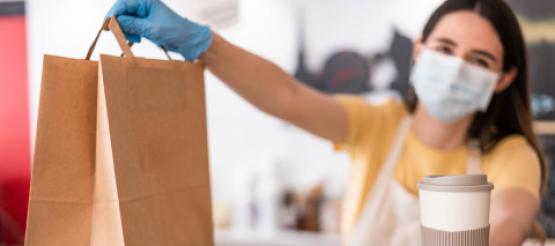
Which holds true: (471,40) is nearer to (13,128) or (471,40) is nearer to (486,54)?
(486,54)

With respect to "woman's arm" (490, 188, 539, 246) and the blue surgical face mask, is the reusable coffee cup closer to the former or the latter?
"woman's arm" (490, 188, 539, 246)

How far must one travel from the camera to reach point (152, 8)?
0.95 meters

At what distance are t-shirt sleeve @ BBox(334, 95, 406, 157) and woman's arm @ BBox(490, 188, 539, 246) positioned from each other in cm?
40

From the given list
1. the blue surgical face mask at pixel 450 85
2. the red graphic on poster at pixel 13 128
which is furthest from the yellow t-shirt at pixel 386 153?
the red graphic on poster at pixel 13 128

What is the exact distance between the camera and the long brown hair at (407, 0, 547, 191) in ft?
4.24

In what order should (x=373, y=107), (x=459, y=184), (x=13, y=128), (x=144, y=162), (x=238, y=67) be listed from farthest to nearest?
(x=13, y=128), (x=373, y=107), (x=238, y=67), (x=144, y=162), (x=459, y=184)

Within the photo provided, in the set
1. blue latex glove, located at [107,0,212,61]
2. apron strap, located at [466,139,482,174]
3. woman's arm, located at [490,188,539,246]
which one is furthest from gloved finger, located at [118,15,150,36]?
apron strap, located at [466,139,482,174]

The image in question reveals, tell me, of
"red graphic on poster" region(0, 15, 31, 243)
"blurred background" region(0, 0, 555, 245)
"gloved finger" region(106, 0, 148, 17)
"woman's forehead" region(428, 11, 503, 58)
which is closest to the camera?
"gloved finger" region(106, 0, 148, 17)

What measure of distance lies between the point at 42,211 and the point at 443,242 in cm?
52

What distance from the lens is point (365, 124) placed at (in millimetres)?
1428

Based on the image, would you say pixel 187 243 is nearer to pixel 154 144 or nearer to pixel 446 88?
pixel 154 144

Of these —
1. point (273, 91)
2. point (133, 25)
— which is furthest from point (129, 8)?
point (273, 91)

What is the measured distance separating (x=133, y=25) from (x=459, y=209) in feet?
1.88

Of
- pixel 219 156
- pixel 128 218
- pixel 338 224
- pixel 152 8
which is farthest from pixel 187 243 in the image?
pixel 219 156
